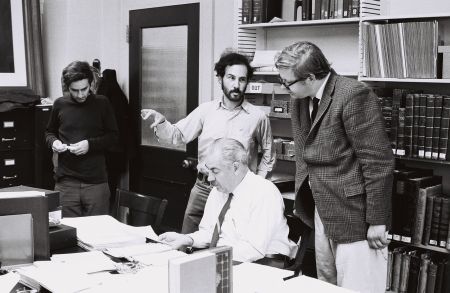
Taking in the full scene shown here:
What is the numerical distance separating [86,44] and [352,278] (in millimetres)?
3990

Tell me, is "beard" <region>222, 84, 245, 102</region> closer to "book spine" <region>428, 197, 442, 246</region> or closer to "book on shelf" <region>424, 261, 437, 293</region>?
"book spine" <region>428, 197, 442, 246</region>

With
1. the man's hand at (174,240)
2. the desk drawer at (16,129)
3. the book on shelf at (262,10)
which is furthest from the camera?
the desk drawer at (16,129)

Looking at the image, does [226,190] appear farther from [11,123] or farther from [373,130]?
[11,123]

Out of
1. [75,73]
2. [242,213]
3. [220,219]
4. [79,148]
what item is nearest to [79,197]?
[79,148]

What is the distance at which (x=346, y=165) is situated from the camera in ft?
8.53

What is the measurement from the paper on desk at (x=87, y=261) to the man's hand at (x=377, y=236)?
1.11 meters

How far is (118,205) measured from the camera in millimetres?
3424

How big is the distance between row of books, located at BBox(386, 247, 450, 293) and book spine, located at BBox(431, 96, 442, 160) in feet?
2.07

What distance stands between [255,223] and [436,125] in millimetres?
1455

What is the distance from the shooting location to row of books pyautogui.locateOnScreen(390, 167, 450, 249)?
11.4ft

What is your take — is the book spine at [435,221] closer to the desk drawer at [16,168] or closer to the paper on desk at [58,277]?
the paper on desk at [58,277]

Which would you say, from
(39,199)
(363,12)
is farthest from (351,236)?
(363,12)

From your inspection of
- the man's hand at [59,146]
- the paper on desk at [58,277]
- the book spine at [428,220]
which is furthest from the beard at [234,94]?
the paper on desk at [58,277]

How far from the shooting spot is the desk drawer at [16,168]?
198 inches
